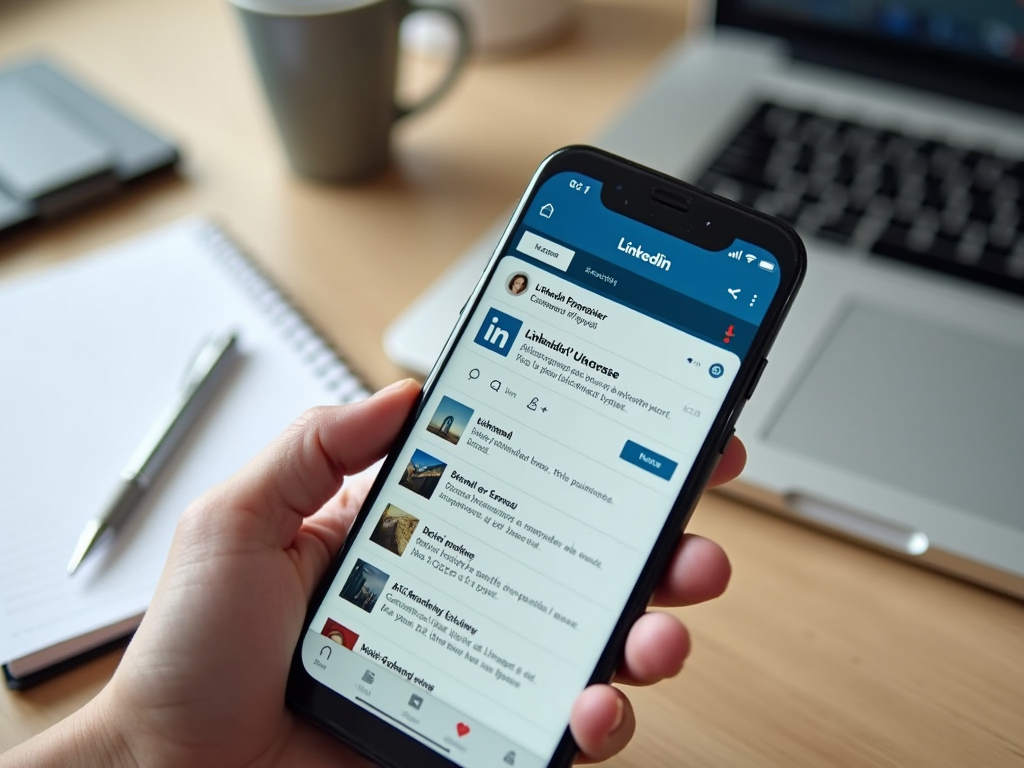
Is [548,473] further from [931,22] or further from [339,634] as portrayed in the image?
[931,22]

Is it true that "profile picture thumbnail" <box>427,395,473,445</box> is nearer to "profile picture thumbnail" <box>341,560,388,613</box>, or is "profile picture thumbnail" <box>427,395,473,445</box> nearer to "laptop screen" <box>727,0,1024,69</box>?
"profile picture thumbnail" <box>341,560,388,613</box>

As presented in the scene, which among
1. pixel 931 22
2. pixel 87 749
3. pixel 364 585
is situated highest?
pixel 931 22

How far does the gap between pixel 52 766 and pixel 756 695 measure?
302mm

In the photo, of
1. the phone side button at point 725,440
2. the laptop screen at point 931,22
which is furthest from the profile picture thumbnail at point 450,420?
the laptop screen at point 931,22

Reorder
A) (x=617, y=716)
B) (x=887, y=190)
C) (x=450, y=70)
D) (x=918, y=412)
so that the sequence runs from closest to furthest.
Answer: (x=617, y=716)
(x=918, y=412)
(x=887, y=190)
(x=450, y=70)

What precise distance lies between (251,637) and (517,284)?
19 cm

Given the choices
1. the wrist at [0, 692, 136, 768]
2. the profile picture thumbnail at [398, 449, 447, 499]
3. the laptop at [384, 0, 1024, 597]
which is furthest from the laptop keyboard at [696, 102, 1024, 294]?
the wrist at [0, 692, 136, 768]

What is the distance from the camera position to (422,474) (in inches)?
16.3

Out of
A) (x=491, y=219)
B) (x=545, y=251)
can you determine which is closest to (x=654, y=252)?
(x=545, y=251)

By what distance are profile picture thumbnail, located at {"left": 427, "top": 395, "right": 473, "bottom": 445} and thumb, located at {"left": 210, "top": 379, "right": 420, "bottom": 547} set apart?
1cm

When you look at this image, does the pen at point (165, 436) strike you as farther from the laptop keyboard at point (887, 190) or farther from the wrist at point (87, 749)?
the laptop keyboard at point (887, 190)

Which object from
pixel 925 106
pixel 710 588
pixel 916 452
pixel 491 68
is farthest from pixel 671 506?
pixel 491 68

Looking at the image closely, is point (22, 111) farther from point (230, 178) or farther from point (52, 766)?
point (52, 766)

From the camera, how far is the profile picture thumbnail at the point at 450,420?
0.41m
